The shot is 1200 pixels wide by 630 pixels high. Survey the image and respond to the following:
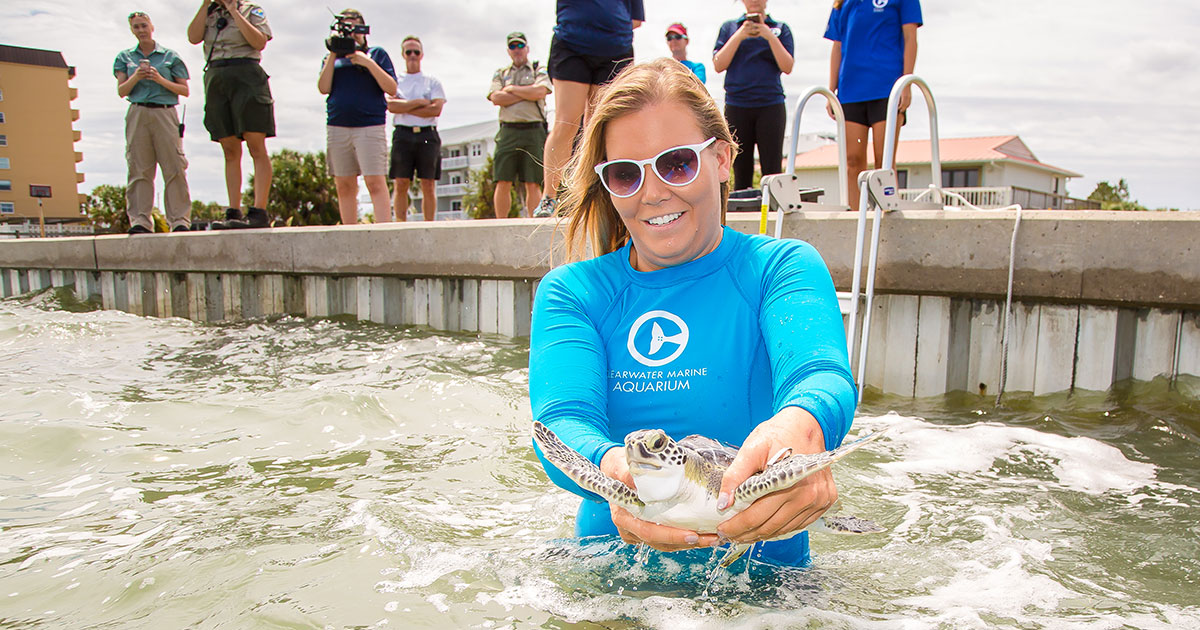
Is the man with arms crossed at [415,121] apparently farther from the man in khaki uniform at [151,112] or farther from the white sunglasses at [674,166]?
the white sunglasses at [674,166]

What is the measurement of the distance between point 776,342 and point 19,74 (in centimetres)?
10089

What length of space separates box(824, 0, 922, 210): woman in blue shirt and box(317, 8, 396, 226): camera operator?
5013mm

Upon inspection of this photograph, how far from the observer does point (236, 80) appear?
8789 mm

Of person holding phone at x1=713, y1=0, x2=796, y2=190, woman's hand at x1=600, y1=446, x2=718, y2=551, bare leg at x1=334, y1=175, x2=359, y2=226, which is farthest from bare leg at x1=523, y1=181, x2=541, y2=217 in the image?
woman's hand at x1=600, y1=446, x2=718, y2=551

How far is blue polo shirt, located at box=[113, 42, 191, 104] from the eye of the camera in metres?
9.34

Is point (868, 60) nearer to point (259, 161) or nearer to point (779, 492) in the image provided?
point (779, 492)

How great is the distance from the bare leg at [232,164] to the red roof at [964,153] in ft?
120

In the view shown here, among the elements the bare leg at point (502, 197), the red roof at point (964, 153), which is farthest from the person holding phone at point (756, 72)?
the red roof at point (964, 153)

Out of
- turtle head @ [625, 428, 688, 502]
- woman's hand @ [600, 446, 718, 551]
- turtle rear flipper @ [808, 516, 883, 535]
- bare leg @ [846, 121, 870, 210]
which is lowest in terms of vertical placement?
turtle rear flipper @ [808, 516, 883, 535]

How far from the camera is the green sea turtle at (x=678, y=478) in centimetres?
168

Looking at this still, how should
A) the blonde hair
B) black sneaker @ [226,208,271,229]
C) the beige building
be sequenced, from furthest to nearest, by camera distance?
the beige building
black sneaker @ [226,208,271,229]
the blonde hair

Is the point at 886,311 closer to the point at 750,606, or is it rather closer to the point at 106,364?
the point at 750,606

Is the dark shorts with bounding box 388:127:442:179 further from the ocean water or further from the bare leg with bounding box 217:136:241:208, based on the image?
the ocean water

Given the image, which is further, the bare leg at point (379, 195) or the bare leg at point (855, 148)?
the bare leg at point (379, 195)
